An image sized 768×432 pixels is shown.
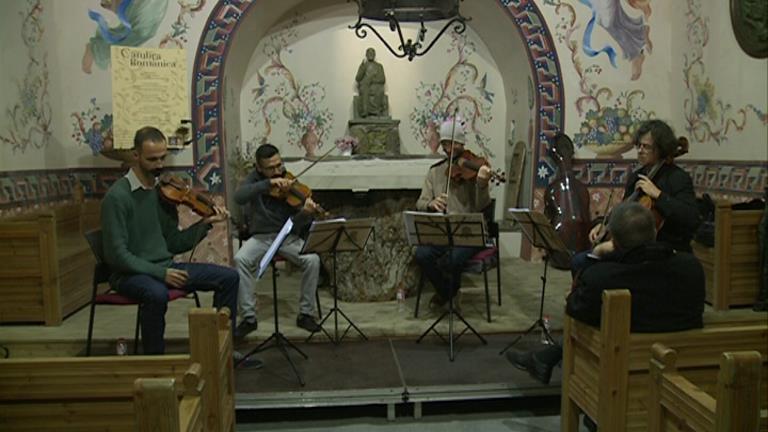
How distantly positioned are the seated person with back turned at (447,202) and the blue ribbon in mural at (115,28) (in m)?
3.31

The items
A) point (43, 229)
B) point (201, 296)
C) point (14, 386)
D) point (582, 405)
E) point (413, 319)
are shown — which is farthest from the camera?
point (201, 296)

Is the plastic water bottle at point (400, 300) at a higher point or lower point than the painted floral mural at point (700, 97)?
lower

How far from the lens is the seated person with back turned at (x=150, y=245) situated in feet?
11.5

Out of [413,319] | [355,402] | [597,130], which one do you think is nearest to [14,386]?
[355,402]

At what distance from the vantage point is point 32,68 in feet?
17.9

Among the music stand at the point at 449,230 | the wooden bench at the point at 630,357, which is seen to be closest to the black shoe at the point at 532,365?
the music stand at the point at 449,230

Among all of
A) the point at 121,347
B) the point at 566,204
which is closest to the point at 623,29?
the point at 566,204

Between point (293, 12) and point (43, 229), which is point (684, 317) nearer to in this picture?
point (43, 229)

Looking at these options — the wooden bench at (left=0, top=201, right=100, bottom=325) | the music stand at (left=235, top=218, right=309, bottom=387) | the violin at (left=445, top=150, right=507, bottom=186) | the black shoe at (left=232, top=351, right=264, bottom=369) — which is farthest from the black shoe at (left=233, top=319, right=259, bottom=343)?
the violin at (left=445, top=150, right=507, bottom=186)

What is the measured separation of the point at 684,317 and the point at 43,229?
3.92 meters

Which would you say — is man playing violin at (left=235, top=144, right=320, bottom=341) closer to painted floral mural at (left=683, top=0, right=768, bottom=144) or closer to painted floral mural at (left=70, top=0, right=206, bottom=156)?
painted floral mural at (left=70, top=0, right=206, bottom=156)

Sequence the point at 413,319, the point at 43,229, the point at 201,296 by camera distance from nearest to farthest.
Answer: the point at 43,229
the point at 413,319
the point at 201,296

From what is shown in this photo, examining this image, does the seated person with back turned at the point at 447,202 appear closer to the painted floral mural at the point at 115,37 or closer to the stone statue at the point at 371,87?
the stone statue at the point at 371,87

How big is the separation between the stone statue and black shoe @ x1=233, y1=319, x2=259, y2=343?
3455 mm
